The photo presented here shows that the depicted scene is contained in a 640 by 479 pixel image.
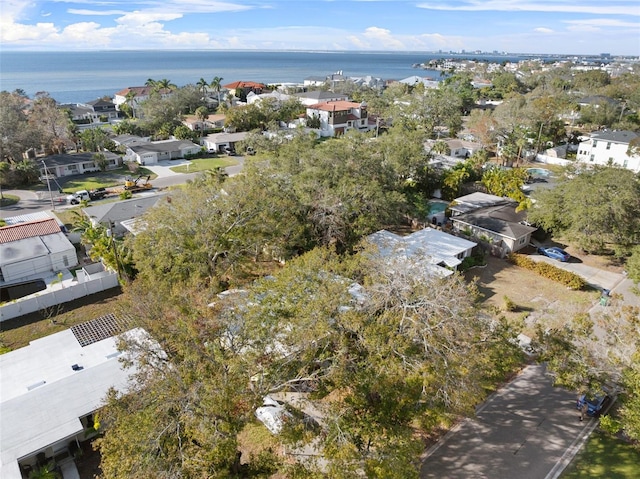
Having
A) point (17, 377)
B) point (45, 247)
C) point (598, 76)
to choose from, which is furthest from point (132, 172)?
point (598, 76)

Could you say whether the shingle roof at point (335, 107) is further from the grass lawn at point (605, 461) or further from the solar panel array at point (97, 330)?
the grass lawn at point (605, 461)

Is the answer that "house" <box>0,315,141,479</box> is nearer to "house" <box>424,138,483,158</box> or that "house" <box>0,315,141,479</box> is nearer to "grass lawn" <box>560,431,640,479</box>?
"grass lawn" <box>560,431,640,479</box>

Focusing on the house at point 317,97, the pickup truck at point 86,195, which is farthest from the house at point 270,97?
the pickup truck at point 86,195

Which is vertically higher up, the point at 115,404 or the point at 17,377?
the point at 115,404

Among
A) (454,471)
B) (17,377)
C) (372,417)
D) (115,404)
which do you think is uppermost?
(115,404)

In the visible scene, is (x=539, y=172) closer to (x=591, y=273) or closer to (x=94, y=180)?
(x=591, y=273)

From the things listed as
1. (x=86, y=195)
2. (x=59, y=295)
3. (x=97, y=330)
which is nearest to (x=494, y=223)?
(x=97, y=330)

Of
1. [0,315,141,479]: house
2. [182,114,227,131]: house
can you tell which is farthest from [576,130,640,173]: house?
[0,315,141,479]: house

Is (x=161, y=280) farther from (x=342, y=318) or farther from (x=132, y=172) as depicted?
(x=132, y=172)
